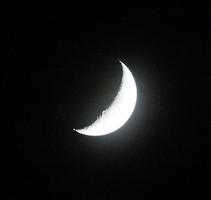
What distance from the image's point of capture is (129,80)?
14.3ft

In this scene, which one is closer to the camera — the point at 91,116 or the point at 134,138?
the point at 91,116

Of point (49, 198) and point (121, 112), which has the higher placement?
point (121, 112)

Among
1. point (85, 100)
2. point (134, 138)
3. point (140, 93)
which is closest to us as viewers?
point (85, 100)

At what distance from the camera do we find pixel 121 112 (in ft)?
14.2

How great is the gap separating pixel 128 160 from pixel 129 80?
1380 mm

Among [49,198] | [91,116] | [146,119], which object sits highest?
[146,119]

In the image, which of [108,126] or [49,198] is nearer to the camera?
[108,126]

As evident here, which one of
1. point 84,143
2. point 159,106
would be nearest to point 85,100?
point 84,143

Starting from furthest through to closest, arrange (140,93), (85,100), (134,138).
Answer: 1. (134,138)
2. (140,93)
3. (85,100)

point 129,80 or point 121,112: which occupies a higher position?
point 129,80

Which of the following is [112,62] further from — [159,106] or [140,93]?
[159,106]

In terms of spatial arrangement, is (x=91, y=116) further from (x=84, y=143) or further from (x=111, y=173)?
(x=111, y=173)

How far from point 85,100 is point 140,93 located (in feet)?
3.02

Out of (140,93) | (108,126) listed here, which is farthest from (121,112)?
(140,93)
